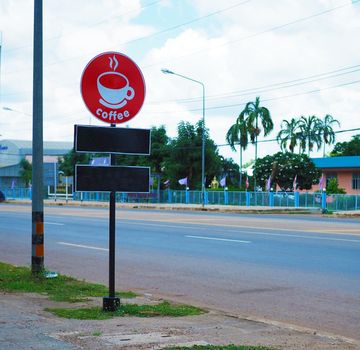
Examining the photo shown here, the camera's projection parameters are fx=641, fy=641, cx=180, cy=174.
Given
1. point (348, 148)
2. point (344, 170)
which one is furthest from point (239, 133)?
point (348, 148)

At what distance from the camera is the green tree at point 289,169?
57.8 metres

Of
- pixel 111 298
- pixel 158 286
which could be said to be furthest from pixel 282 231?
pixel 111 298

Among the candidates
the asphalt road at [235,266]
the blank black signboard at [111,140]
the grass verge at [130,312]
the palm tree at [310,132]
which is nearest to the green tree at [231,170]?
the palm tree at [310,132]

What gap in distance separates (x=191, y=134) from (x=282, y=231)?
36529 mm

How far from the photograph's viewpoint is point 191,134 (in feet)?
190

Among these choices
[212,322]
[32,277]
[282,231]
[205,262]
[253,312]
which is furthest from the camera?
[282,231]

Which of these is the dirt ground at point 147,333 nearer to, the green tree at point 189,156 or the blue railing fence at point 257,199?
the blue railing fence at point 257,199

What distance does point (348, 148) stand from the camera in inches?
3504

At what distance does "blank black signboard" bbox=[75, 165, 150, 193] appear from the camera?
24.5ft

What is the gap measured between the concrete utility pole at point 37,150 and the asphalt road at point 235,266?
153 centimetres

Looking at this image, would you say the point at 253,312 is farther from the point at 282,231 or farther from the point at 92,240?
the point at 282,231

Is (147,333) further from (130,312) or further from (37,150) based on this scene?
(37,150)

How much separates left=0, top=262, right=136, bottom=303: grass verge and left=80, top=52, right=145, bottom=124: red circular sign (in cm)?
265

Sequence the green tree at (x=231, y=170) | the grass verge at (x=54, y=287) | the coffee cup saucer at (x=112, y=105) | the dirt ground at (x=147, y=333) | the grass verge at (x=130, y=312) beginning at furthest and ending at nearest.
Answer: the green tree at (x=231, y=170) < the grass verge at (x=54, y=287) < the coffee cup saucer at (x=112, y=105) < the grass verge at (x=130, y=312) < the dirt ground at (x=147, y=333)
